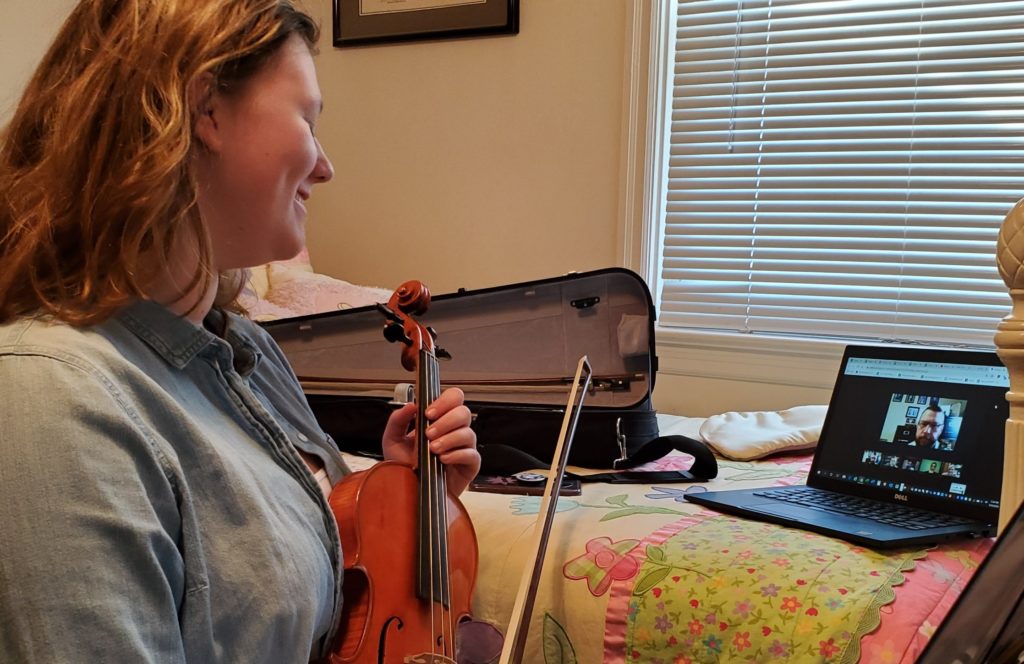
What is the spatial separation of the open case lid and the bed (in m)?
0.41

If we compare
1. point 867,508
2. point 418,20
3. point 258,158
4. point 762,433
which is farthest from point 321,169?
point 418,20

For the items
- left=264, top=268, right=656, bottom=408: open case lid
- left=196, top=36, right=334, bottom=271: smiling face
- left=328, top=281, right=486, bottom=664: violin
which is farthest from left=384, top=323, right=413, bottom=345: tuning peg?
left=264, top=268, right=656, bottom=408: open case lid

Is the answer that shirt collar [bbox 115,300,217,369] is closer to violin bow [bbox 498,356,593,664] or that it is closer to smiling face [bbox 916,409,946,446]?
violin bow [bbox 498,356,593,664]

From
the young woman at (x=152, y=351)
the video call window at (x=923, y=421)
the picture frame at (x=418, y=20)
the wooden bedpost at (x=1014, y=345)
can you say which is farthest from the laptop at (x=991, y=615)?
the picture frame at (x=418, y=20)

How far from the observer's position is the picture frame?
2.36m

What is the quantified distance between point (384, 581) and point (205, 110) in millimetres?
483

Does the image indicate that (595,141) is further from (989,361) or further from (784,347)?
(989,361)

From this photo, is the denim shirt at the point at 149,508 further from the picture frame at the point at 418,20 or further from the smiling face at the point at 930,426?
the picture frame at the point at 418,20

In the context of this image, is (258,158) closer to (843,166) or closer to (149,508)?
(149,508)

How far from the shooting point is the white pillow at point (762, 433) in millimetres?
1575

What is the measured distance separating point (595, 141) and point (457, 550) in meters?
1.46

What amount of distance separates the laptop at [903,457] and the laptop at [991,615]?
0.53 metres

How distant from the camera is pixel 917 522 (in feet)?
3.65

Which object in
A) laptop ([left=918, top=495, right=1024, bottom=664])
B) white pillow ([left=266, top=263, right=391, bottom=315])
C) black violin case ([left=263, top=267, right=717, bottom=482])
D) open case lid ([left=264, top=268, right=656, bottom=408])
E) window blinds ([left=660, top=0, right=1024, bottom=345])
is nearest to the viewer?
laptop ([left=918, top=495, right=1024, bottom=664])
